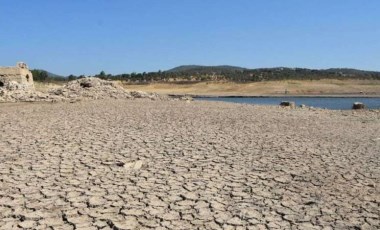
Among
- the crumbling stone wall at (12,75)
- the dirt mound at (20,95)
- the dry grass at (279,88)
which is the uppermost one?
the crumbling stone wall at (12,75)

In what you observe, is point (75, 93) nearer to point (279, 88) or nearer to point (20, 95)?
point (20, 95)

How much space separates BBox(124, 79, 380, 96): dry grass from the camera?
214ft

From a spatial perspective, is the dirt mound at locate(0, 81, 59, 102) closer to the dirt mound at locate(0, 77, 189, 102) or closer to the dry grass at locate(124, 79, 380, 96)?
the dirt mound at locate(0, 77, 189, 102)

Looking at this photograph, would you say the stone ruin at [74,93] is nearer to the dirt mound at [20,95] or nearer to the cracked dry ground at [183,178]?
the dirt mound at [20,95]

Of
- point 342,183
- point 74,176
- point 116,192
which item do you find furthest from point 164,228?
point 342,183

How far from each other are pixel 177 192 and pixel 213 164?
5.49 ft

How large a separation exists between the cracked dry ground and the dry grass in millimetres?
53054

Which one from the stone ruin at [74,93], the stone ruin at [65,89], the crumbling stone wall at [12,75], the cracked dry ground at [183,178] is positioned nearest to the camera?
the cracked dry ground at [183,178]

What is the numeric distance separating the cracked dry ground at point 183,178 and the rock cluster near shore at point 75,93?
1011 centimetres

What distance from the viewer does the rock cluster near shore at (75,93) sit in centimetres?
2150

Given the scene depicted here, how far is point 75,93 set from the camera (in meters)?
24.2

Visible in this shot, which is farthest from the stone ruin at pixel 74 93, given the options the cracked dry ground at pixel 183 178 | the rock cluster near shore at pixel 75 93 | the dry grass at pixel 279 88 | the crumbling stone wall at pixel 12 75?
the dry grass at pixel 279 88

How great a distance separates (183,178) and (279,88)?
209ft

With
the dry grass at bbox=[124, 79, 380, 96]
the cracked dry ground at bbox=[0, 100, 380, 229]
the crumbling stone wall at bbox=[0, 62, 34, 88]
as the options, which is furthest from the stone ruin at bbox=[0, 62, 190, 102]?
the dry grass at bbox=[124, 79, 380, 96]
